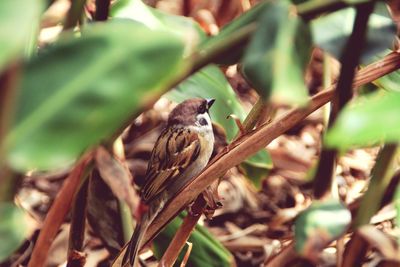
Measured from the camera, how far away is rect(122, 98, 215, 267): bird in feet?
7.30

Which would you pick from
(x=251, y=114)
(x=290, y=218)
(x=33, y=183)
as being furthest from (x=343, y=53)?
(x=33, y=183)

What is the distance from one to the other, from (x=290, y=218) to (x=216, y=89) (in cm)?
78

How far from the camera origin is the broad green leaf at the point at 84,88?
30.1 inches

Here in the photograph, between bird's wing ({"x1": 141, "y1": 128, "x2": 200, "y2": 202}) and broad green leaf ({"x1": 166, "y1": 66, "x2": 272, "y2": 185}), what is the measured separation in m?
0.23

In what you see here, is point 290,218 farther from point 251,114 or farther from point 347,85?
point 347,85

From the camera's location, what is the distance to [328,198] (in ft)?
3.57

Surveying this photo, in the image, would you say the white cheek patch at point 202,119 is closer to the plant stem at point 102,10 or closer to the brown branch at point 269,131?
the brown branch at point 269,131

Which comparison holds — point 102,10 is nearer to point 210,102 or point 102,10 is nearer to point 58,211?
point 58,211

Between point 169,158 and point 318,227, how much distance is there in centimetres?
132

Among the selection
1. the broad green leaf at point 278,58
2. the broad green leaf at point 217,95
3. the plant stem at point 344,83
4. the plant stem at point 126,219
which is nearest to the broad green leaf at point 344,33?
the plant stem at point 344,83

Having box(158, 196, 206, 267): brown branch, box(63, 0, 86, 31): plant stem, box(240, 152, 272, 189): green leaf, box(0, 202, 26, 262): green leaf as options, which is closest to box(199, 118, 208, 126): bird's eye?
box(240, 152, 272, 189): green leaf

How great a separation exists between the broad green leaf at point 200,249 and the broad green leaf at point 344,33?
87 cm

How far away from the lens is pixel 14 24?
72 centimetres

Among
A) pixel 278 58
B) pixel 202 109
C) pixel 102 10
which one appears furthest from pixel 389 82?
pixel 278 58
